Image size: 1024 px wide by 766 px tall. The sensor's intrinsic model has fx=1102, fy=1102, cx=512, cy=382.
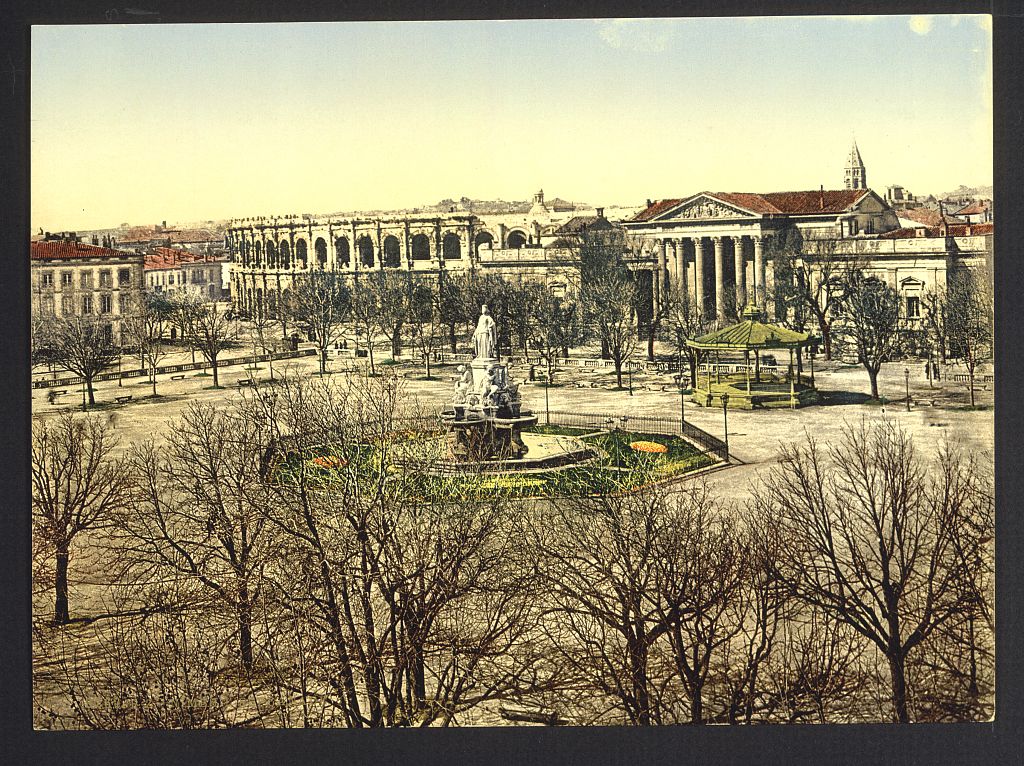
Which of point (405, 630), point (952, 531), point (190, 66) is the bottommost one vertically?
point (405, 630)

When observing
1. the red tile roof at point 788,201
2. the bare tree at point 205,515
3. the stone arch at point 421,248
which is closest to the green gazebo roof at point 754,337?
the red tile roof at point 788,201

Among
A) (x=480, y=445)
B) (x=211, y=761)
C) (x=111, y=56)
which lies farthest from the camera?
(x=480, y=445)

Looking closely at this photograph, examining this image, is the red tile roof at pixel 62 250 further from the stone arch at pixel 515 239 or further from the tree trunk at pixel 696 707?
the tree trunk at pixel 696 707

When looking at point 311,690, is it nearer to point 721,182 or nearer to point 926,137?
point 721,182

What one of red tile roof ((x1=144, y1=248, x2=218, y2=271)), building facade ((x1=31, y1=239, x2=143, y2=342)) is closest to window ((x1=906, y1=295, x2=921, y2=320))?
red tile roof ((x1=144, y1=248, x2=218, y2=271))

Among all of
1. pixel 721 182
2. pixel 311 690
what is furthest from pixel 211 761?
pixel 721 182

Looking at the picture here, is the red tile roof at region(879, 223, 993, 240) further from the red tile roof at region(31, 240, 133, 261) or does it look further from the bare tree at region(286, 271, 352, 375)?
the red tile roof at region(31, 240, 133, 261)

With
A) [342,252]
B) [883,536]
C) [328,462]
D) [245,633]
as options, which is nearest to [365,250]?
[342,252]
